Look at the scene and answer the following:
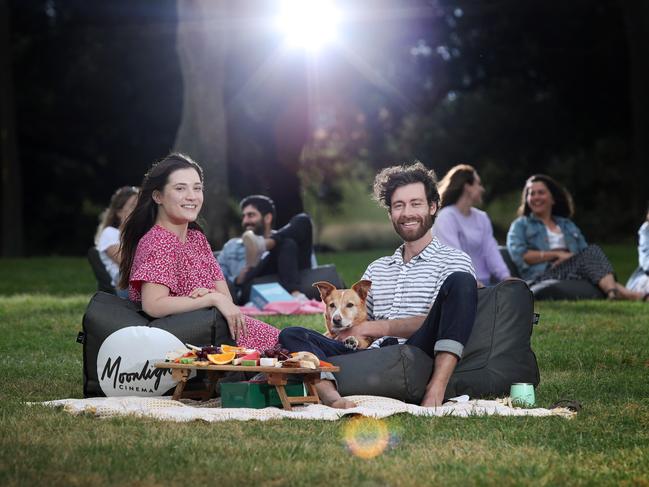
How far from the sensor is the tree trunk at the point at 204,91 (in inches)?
749

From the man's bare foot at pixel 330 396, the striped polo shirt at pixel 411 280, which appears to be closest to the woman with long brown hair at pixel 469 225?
the striped polo shirt at pixel 411 280

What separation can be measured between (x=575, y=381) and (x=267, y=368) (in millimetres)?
2461

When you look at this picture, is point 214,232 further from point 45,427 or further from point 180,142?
point 45,427

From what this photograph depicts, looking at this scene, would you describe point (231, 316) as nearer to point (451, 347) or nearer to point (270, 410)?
point (270, 410)

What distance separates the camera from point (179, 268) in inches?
259

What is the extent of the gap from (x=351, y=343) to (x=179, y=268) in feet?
3.54

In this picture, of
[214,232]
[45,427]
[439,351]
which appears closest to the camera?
[45,427]

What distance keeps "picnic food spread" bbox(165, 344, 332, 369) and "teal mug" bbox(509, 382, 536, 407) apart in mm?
1042

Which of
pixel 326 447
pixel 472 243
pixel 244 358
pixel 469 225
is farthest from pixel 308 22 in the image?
pixel 326 447

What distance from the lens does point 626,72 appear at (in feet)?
90.1

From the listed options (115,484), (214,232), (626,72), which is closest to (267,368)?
(115,484)

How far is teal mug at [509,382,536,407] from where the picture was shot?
6148mm

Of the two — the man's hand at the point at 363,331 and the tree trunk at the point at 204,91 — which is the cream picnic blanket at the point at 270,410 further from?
the tree trunk at the point at 204,91

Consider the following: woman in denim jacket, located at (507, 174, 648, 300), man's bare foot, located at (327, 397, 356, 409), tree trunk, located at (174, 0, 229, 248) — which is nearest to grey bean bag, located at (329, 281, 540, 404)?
man's bare foot, located at (327, 397, 356, 409)
